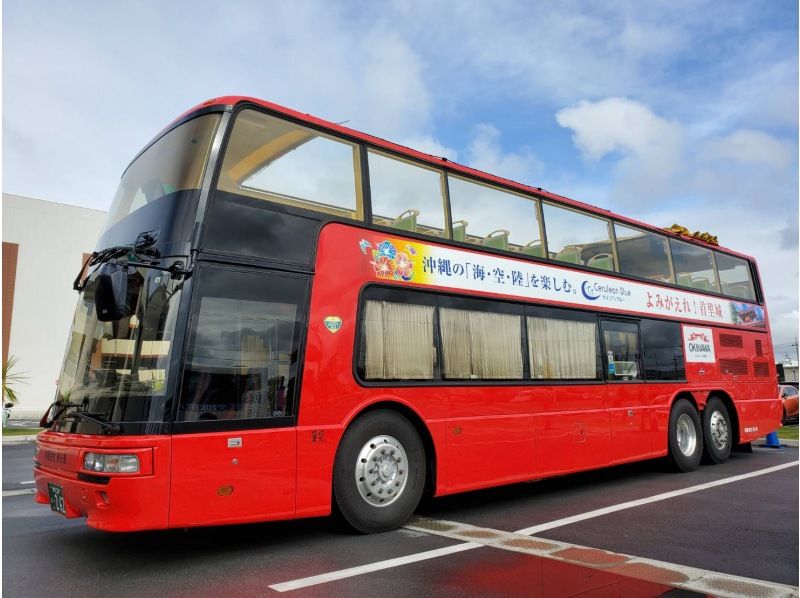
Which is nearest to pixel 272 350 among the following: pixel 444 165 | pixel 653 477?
pixel 444 165

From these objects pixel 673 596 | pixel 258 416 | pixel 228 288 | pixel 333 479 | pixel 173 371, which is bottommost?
pixel 673 596

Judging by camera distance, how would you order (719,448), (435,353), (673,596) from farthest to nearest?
(719,448)
(435,353)
(673,596)

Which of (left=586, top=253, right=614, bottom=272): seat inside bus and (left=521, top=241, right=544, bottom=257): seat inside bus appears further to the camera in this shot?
(left=586, top=253, right=614, bottom=272): seat inside bus

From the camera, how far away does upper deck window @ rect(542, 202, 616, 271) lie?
29.5ft

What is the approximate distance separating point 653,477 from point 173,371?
320 inches

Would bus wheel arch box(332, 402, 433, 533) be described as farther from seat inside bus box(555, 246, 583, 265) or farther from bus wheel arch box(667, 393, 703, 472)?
bus wheel arch box(667, 393, 703, 472)

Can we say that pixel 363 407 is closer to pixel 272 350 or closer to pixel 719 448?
pixel 272 350

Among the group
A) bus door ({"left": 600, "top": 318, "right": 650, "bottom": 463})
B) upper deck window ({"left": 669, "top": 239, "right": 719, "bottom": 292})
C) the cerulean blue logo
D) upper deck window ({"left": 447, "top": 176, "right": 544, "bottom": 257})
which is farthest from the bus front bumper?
upper deck window ({"left": 669, "top": 239, "right": 719, "bottom": 292})

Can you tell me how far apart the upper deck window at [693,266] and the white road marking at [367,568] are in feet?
25.4

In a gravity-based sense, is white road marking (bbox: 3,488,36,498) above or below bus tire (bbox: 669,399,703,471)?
below

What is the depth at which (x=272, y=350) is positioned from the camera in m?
5.62

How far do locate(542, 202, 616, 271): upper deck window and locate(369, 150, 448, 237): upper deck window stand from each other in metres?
2.15

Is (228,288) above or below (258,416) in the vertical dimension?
above

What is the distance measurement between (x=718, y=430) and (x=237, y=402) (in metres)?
9.64
